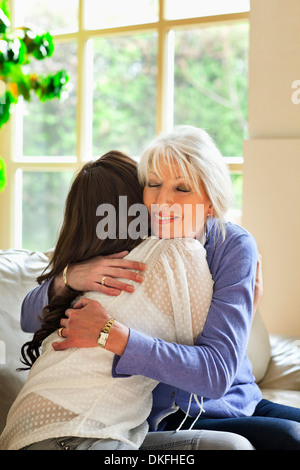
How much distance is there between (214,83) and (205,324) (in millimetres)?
5356

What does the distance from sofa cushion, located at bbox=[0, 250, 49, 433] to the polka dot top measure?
0.41m

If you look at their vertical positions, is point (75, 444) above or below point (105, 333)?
below

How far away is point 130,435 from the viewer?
49.5 inches

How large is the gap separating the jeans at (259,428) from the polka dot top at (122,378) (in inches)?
6.6

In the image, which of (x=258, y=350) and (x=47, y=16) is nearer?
(x=258, y=350)

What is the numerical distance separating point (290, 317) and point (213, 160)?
1.53m

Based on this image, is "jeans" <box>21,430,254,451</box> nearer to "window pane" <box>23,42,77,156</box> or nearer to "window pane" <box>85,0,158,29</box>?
"window pane" <box>85,0,158,29</box>

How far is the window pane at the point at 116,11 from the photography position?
346 cm

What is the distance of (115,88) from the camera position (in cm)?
546

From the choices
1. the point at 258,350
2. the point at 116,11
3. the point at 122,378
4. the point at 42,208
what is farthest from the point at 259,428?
the point at 42,208

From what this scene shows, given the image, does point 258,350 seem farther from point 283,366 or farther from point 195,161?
point 195,161

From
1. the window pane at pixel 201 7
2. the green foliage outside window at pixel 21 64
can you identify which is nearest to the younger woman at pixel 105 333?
the green foliage outside window at pixel 21 64

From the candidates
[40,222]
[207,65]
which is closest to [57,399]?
[40,222]
